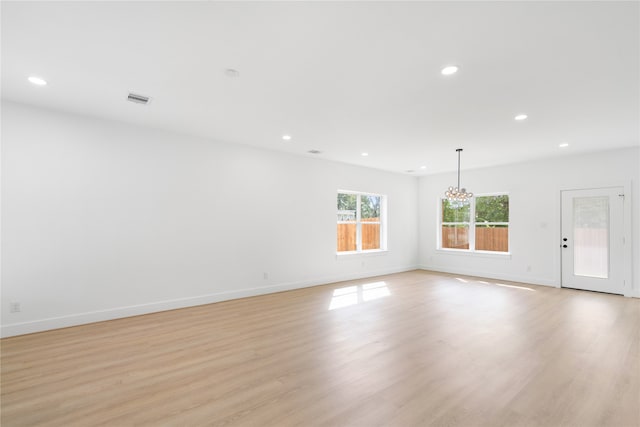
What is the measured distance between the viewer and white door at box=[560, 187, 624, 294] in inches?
220

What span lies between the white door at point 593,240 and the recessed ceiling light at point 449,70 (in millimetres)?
5202

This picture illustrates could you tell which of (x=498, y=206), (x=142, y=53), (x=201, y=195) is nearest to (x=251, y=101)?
(x=142, y=53)

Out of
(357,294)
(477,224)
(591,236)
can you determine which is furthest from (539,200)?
(357,294)

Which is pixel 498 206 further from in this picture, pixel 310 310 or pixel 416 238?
pixel 310 310

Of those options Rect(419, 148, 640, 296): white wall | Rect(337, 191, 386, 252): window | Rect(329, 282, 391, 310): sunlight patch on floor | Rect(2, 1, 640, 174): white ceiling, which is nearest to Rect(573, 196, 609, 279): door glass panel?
Rect(419, 148, 640, 296): white wall

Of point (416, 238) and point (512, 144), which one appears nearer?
point (512, 144)

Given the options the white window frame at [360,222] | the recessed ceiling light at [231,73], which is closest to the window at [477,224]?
the white window frame at [360,222]

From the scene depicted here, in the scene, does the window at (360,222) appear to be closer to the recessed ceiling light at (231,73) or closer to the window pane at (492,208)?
the window pane at (492,208)

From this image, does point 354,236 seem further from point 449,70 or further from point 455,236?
point 449,70

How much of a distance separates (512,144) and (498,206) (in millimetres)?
2504

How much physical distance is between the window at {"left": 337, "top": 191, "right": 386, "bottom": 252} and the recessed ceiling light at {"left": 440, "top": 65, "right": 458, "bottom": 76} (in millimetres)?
4444

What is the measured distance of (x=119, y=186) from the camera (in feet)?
13.9

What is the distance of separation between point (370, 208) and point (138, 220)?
5201mm

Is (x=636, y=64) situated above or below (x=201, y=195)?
above
